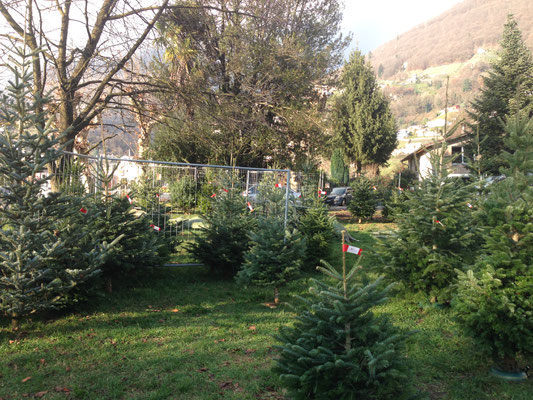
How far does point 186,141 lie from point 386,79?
193 metres

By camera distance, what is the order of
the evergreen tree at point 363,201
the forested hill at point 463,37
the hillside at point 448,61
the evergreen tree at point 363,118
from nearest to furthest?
the evergreen tree at point 363,201
the evergreen tree at point 363,118
the hillside at point 448,61
the forested hill at point 463,37

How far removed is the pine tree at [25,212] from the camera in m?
4.46

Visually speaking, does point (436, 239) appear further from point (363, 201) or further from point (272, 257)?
point (363, 201)

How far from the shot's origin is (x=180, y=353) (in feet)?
14.9

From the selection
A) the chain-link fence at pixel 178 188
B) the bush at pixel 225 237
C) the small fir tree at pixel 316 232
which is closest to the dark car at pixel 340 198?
the chain-link fence at pixel 178 188

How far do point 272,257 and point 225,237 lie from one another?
1.74 metres

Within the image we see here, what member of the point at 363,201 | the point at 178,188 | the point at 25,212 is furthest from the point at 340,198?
the point at 25,212

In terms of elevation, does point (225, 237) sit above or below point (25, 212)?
below

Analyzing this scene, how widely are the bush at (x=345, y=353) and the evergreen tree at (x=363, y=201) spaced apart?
15.4 m

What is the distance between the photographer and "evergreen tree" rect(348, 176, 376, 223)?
17891mm

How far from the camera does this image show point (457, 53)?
570ft

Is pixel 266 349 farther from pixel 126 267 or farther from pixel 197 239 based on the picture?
pixel 197 239

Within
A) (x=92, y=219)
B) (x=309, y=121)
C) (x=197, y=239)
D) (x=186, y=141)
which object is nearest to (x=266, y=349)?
(x=92, y=219)

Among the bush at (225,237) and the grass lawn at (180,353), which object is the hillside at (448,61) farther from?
the grass lawn at (180,353)
